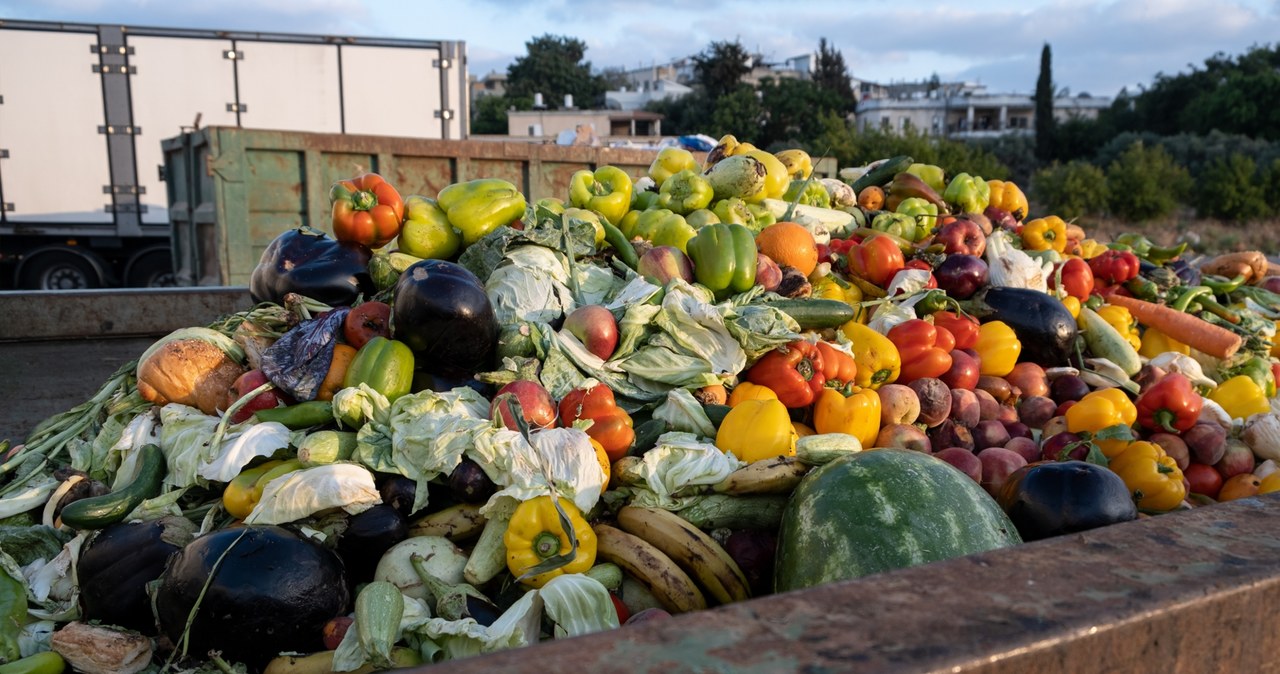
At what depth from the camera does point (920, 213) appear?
506 cm

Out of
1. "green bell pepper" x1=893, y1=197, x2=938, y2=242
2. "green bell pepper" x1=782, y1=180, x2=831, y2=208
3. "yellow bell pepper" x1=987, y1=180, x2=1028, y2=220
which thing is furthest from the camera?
"yellow bell pepper" x1=987, y1=180, x2=1028, y2=220

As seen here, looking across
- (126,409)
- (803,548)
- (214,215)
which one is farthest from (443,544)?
(214,215)

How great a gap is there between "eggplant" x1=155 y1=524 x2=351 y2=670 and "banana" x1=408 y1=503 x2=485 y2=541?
0.36 meters

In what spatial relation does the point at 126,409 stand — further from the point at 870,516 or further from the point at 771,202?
the point at 771,202

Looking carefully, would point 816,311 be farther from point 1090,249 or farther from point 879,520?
point 1090,249

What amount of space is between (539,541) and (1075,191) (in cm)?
2825

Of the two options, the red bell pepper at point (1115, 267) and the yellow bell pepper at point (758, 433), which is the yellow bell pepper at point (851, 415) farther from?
the red bell pepper at point (1115, 267)

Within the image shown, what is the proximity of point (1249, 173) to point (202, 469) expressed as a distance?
3295cm

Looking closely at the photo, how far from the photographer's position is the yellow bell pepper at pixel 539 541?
8.06 feet

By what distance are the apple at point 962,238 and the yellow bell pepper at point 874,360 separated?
4.08ft

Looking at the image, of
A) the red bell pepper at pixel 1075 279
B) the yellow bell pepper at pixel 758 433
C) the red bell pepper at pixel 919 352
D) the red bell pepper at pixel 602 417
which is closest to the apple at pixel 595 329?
the red bell pepper at pixel 602 417

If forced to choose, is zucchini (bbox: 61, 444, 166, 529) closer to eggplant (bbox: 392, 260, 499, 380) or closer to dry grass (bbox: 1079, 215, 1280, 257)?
eggplant (bbox: 392, 260, 499, 380)

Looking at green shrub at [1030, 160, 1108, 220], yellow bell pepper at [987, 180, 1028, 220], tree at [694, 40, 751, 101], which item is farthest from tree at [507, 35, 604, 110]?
yellow bell pepper at [987, 180, 1028, 220]

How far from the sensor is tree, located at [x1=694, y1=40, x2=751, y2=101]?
53312mm
